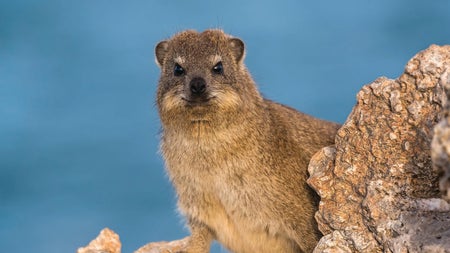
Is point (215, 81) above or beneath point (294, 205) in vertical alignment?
above

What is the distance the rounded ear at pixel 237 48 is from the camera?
9172 mm

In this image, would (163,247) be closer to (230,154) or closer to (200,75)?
(230,154)

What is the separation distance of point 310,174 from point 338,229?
96 cm

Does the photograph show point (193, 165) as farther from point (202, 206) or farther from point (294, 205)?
point (294, 205)

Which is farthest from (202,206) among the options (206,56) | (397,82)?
(397,82)

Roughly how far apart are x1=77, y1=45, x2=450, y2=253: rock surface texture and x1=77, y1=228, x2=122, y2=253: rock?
3.22m

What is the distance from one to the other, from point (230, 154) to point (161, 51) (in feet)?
5.99

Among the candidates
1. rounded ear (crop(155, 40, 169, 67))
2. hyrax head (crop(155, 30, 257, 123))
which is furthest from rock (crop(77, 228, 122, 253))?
rounded ear (crop(155, 40, 169, 67))

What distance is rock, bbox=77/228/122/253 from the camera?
948 centimetres

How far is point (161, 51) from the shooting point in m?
9.30

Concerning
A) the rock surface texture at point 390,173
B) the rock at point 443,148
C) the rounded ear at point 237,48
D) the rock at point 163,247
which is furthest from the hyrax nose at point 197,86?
the rock at point 443,148

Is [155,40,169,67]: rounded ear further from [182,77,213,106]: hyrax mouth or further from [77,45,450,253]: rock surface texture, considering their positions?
[77,45,450,253]: rock surface texture

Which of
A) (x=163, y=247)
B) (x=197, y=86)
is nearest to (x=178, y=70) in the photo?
(x=197, y=86)

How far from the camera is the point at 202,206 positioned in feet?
28.7
